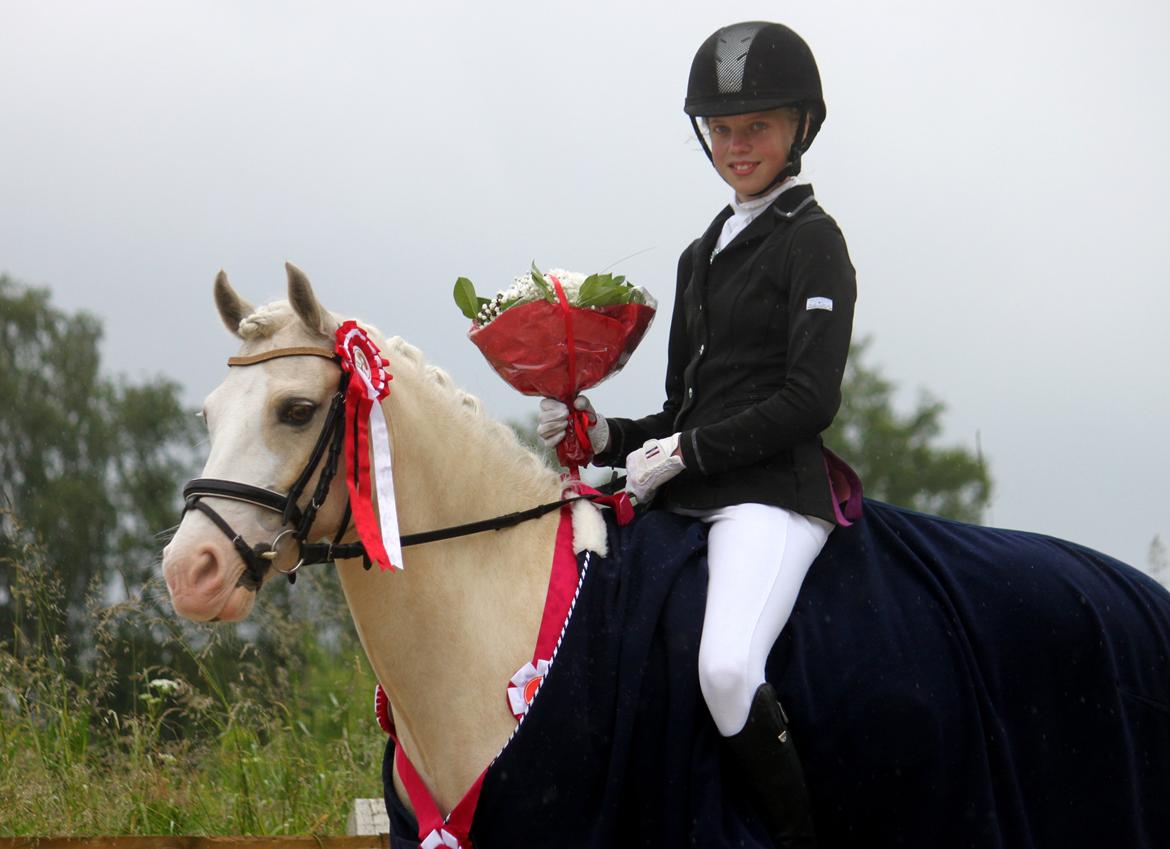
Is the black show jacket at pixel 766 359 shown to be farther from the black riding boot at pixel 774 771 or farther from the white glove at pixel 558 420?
the black riding boot at pixel 774 771

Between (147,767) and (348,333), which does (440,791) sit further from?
(147,767)

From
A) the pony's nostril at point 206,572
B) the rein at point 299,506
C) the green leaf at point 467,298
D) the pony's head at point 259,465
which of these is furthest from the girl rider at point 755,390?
the pony's nostril at point 206,572

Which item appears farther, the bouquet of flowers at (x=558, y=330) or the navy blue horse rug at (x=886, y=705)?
the bouquet of flowers at (x=558, y=330)

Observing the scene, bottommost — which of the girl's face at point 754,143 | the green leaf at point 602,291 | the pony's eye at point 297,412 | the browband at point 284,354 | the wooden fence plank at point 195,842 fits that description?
the wooden fence plank at point 195,842

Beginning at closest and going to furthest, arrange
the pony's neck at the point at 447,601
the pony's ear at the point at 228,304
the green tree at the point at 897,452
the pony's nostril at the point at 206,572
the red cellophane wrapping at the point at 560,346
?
1. the pony's nostril at the point at 206,572
2. the pony's neck at the point at 447,601
3. the pony's ear at the point at 228,304
4. the red cellophane wrapping at the point at 560,346
5. the green tree at the point at 897,452

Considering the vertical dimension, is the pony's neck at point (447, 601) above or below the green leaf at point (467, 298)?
below

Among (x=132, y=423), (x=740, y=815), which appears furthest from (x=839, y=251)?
(x=132, y=423)

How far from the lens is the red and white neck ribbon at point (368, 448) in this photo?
3.19m

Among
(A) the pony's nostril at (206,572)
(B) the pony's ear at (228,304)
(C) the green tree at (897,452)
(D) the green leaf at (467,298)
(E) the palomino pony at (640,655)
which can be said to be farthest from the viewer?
(C) the green tree at (897,452)

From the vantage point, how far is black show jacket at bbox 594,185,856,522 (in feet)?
11.4

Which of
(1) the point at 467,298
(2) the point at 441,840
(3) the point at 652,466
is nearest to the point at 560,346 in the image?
(1) the point at 467,298

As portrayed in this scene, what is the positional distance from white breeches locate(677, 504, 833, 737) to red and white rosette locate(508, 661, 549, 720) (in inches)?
15.4

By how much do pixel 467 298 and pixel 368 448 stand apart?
0.79 m

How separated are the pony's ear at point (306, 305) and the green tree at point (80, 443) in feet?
31.4
